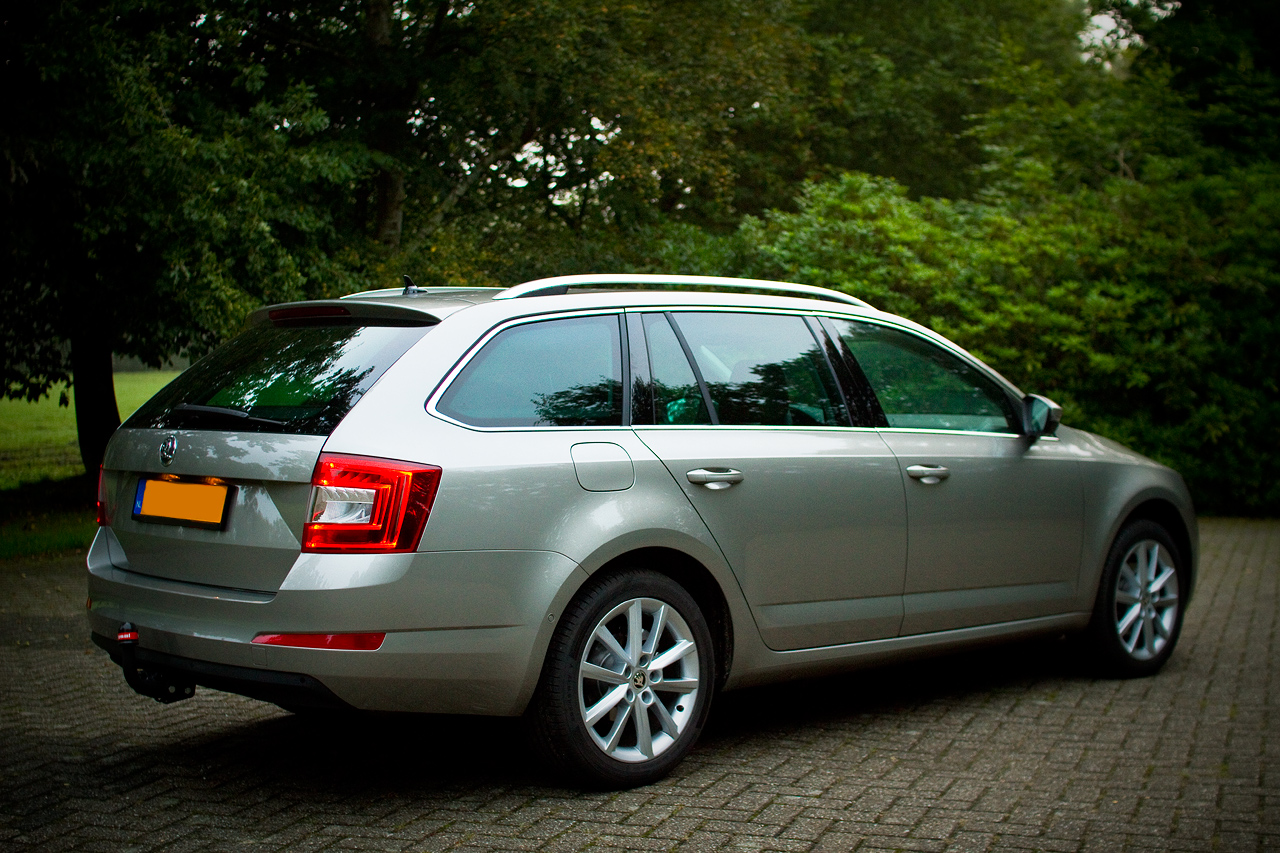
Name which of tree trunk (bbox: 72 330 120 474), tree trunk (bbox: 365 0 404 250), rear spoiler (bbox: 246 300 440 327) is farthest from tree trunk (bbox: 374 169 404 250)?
rear spoiler (bbox: 246 300 440 327)

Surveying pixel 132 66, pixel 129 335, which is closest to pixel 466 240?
pixel 129 335

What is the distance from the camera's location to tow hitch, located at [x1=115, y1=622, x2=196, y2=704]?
13.2 ft

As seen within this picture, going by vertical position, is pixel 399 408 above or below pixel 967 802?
above

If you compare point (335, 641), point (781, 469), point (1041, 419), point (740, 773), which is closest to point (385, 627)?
point (335, 641)

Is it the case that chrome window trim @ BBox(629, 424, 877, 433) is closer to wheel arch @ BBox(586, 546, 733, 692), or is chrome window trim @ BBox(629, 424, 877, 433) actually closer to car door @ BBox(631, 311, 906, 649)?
car door @ BBox(631, 311, 906, 649)

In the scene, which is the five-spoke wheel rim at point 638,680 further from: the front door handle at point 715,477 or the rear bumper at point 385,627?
the front door handle at point 715,477

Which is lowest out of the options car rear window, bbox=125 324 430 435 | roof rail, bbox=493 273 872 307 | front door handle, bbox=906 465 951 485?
front door handle, bbox=906 465 951 485

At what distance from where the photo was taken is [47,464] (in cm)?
1409

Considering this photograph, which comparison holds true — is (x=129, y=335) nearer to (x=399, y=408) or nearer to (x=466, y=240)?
(x=466, y=240)

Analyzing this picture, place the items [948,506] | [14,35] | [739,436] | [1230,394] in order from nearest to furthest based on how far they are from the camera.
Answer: [739,436], [948,506], [14,35], [1230,394]

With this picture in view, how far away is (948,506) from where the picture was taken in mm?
5199

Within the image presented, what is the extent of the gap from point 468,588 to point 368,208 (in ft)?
47.8

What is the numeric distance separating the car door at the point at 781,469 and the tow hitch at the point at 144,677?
5.63 ft

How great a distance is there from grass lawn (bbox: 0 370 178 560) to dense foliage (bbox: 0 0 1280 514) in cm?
33
